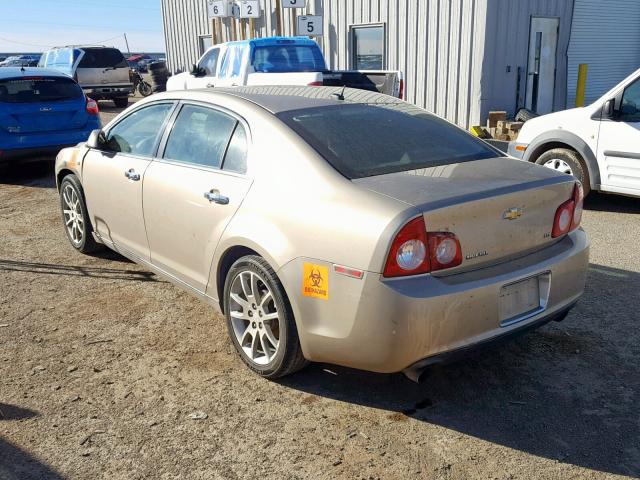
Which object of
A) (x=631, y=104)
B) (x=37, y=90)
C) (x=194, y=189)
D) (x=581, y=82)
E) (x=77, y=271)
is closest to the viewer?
(x=194, y=189)

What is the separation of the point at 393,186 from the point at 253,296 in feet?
3.33

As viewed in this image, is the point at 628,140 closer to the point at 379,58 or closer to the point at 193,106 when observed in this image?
the point at 193,106

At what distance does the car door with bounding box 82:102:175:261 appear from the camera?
458cm

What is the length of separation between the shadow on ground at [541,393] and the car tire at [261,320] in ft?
0.64

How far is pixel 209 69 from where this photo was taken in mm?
13250

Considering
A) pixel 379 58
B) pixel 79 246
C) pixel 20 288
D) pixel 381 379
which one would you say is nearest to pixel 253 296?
pixel 381 379

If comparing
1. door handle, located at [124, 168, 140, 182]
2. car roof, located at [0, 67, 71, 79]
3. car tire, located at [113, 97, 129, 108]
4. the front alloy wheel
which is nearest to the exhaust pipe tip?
the front alloy wheel

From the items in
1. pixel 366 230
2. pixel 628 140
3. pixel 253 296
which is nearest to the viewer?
pixel 366 230

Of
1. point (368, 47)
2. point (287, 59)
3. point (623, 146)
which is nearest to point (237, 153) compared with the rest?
point (623, 146)

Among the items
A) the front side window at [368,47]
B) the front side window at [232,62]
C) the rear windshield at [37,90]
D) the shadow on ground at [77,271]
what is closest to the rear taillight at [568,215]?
the shadow on ground at [77,271]

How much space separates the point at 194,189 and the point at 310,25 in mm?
12350

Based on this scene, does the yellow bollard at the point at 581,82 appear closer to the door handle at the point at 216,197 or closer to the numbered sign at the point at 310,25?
the numbered sign at the point at 310,25

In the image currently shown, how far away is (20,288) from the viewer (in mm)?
5191

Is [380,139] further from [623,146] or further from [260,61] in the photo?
[260,61]
